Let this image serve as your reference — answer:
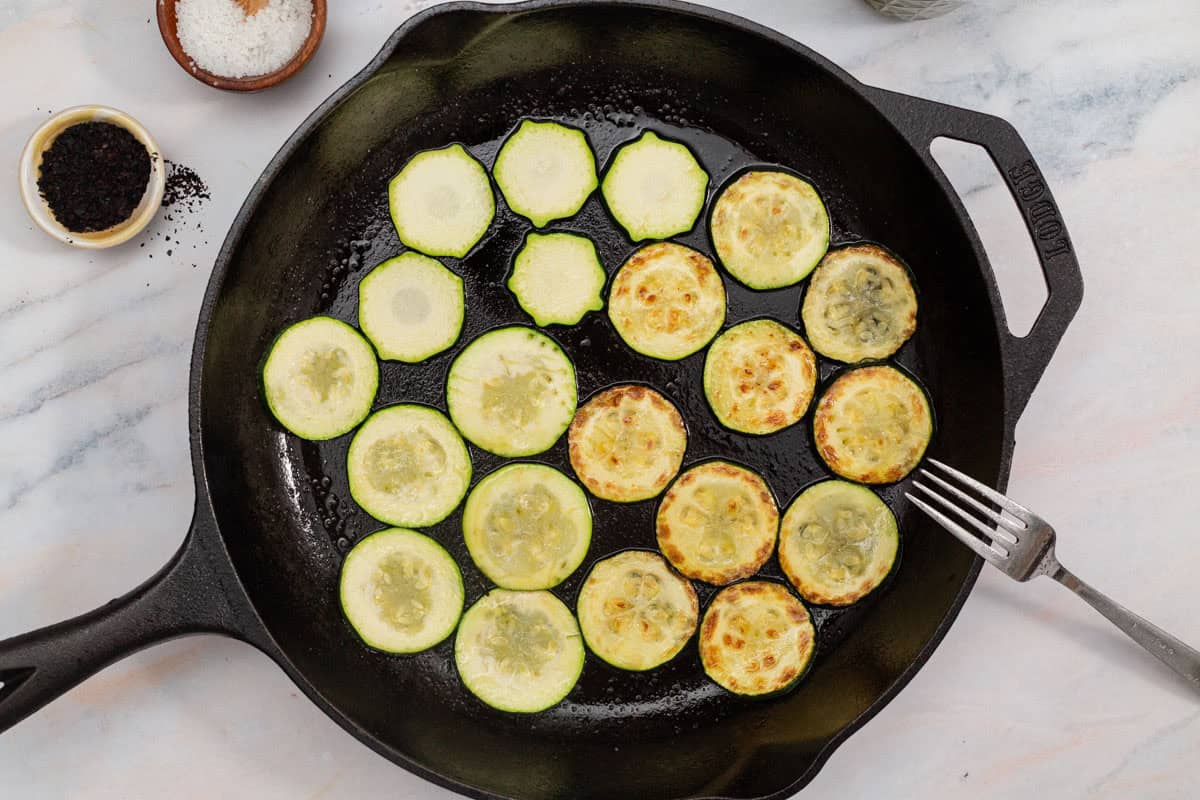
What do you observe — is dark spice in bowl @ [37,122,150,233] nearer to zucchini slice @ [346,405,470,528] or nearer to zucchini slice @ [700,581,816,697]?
zucchini slice @ [346,405,470,528]

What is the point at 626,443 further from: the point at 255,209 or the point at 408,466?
the point at 255,209

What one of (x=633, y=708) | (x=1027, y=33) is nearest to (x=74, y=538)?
(x=633, y=708)

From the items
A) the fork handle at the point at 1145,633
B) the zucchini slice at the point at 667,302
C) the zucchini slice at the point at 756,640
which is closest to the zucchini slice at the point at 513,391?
the zucchini slice at the point at 667,302

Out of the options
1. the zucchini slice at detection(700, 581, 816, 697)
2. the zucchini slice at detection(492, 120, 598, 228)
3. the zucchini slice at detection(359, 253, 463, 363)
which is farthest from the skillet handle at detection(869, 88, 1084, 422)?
the zucchini slice at detection(359, 253, 463, 363)

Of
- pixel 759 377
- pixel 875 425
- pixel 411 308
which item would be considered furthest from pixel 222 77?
pixel 875 425

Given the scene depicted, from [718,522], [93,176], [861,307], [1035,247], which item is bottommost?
[718,522]

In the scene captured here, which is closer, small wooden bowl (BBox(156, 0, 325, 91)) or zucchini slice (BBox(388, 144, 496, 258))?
small wooden bowl (BBox(156, 0, 325, 91))
